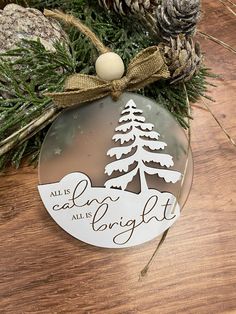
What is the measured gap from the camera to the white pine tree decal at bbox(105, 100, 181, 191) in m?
0.72

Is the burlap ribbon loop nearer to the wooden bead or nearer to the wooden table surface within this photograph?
the wooden bead

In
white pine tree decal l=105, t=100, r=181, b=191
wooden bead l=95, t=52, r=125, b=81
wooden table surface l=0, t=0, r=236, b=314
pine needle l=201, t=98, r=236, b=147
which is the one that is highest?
wooden bead l=95, t=52, r=125, b=81

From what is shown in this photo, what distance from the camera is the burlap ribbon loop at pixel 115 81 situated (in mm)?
714

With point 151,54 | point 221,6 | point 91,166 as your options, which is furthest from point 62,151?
point 221,6

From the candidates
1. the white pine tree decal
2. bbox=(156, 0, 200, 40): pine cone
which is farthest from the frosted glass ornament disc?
bbox=(156, 0, 200, 40): pine cone

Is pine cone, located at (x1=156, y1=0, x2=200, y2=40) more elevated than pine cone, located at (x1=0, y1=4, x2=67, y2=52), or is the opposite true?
pine cone, located at (x1=0, y1=4, x2=67, y2=52)

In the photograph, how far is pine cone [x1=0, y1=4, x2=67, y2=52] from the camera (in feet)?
2.51

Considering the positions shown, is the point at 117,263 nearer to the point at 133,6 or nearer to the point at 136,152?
the point at 136,152

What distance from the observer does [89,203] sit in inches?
28.2

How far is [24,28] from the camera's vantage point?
2.53ft

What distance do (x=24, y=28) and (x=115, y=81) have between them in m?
0.15

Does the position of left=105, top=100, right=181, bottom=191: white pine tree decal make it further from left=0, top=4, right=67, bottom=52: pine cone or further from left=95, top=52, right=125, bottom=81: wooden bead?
left=0, top=4, right=67, bottom=52: pine cone

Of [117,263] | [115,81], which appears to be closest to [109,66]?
[115,81]

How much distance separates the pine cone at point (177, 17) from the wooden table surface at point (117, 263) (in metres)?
0.18
